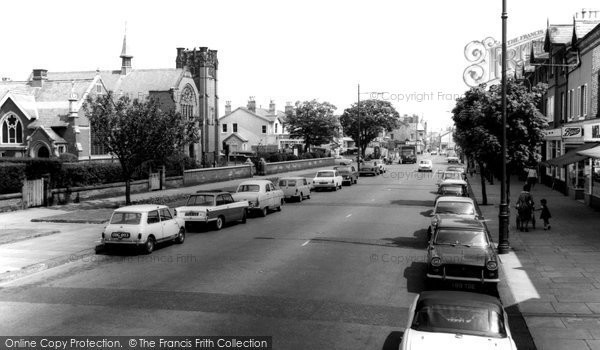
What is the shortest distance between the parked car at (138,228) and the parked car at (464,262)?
9043mm

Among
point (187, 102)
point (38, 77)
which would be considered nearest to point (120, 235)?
point (38, 77)

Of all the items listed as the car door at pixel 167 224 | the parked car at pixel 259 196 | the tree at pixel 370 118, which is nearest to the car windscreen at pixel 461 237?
the car door at pixel 167 224

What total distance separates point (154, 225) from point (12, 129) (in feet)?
142

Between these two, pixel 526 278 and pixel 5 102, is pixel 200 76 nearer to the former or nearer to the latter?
pixel 5 102

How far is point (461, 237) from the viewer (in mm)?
14195

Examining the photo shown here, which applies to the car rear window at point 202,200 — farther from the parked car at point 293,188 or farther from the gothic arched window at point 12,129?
the gothic arched window at point 12,129

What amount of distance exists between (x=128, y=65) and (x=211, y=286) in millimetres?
70273

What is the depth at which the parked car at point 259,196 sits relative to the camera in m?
26.8

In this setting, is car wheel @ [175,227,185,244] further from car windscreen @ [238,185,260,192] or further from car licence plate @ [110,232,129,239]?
car windscreen @ [238,185,260,192]

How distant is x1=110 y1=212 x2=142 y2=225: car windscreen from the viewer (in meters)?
18.0

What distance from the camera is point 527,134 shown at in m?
28.0

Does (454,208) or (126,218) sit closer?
(126,218)

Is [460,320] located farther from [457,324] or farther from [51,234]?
[51,234]

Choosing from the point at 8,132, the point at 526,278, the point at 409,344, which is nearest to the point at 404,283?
the point at 526,278
